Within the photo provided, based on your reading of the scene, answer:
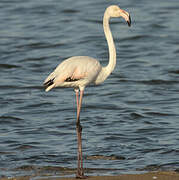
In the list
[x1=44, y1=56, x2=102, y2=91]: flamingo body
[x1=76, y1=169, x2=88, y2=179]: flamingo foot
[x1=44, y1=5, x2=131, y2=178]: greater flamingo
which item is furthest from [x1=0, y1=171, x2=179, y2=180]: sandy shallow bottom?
[x1=44, y1=56, x2=102, y2=91]: flamingo body

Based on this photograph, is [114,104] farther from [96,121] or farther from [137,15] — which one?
[137,15]

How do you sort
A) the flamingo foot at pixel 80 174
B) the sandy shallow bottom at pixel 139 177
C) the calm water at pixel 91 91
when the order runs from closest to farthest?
the sandy shallow bottom at pixel 139 177, the flamingo foot at pixel 80 174, the calm water at pixel 91 91

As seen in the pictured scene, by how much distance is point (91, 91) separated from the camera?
14.8 m

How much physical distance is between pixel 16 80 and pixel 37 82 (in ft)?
2.27

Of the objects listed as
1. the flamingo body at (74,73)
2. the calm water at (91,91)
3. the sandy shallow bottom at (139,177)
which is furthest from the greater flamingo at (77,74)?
the calm water at (91,91)

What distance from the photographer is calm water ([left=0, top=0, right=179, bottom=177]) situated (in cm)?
1016

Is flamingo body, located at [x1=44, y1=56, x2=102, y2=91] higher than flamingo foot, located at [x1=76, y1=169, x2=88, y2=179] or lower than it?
higher

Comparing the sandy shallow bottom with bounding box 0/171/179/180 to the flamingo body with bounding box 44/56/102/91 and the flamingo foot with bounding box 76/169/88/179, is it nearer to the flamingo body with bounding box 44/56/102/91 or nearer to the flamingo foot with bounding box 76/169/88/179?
the flamingo foot with bounding box 76/169/88/179

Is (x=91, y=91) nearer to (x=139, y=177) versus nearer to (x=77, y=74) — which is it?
(x=77, y=74)

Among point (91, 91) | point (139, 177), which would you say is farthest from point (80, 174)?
point (91, 91)

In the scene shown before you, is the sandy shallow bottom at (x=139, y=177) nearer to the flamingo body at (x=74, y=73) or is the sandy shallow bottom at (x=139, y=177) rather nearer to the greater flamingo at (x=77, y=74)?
the greater flamingo at (x=77, y=74)

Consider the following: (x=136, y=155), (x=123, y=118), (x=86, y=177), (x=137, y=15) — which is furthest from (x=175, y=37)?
(x=86, y=177)

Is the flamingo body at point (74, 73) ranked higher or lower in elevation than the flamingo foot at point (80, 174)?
higher

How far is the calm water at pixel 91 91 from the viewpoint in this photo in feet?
33.3
